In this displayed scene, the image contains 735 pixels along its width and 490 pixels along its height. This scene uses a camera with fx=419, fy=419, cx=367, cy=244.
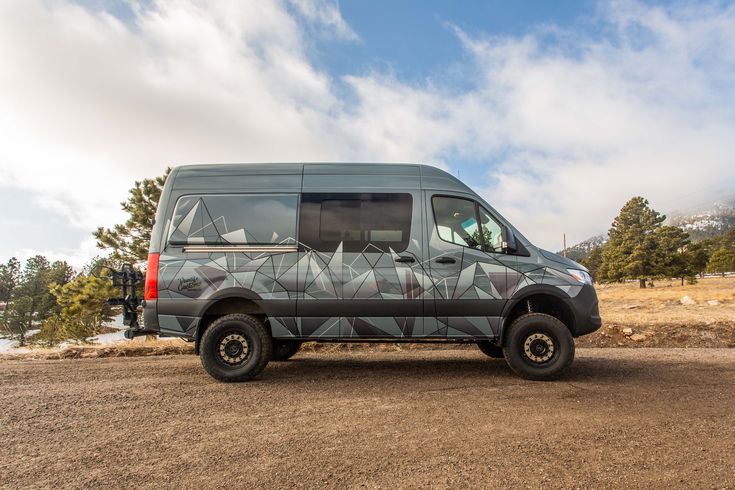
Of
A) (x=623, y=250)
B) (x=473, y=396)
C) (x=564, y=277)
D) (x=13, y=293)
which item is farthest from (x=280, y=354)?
(x=13, y=293)

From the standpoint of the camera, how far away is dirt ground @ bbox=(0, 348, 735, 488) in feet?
8.67

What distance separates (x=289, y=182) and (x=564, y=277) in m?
3.79

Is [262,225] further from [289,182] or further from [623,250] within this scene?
[623,250]

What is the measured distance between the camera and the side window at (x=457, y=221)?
5420 millimetres

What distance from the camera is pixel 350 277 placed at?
5.29m

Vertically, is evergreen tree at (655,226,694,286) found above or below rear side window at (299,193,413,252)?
above

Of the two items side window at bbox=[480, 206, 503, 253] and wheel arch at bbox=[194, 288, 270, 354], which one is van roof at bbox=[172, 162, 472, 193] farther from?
wheel arch at bbox=[194, 288, 270, 354]

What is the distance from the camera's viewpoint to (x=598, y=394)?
4484 mm

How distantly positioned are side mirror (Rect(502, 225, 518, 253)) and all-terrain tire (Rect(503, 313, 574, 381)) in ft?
2.82

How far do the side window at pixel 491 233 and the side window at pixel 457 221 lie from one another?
91 millimetres

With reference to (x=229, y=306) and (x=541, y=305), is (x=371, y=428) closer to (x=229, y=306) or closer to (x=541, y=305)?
Answer: (x=229, y=306)

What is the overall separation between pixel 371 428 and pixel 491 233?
3.05 metres

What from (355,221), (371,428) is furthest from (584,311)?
(371,428)

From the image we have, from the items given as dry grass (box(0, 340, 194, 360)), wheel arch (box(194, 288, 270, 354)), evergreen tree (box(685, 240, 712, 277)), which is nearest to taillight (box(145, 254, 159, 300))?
wheel arch (box(194, 288, 270, 354))
